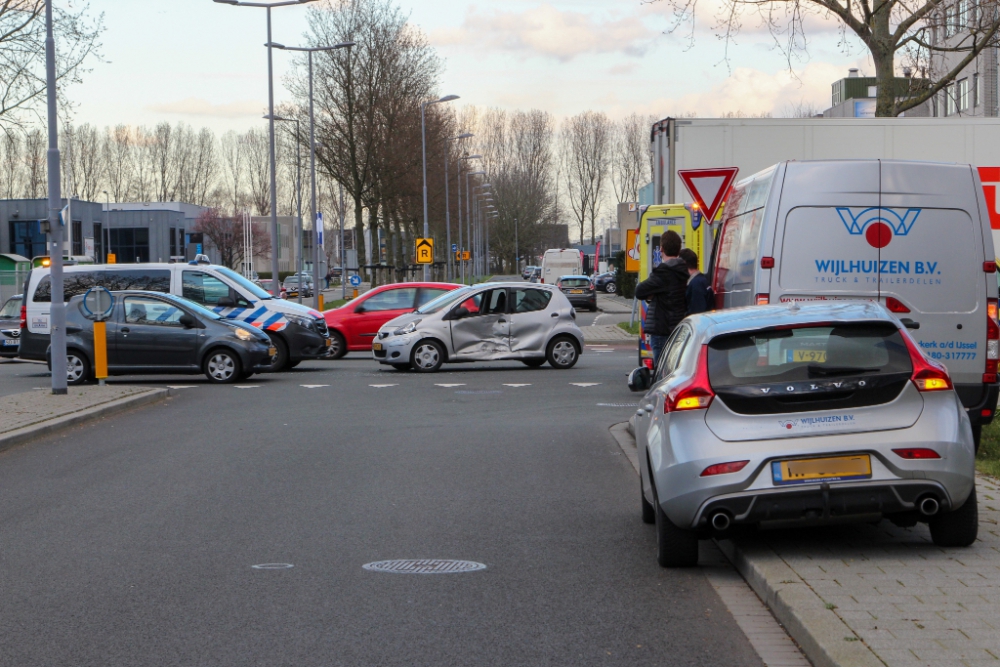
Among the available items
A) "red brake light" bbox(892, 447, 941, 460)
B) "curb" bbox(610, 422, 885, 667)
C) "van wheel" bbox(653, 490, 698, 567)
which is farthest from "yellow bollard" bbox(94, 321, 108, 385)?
"red brake light" bbox(892, 447, 941, 460)

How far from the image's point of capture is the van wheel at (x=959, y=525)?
655 cm

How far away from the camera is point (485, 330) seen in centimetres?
2148

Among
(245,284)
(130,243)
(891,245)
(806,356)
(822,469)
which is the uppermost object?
(130,243)

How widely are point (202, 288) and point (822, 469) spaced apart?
18459mm

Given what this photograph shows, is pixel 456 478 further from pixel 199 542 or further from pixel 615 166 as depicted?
pixel 615 166

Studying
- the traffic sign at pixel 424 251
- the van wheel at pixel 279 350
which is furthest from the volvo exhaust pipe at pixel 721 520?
the traffic sign at pixel 424 251

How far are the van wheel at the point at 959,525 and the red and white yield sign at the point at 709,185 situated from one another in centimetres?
822

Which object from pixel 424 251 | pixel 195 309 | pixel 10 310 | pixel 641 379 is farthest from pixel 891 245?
pixel 424 251

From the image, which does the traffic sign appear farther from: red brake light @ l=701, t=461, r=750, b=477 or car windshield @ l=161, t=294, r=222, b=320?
red brake light @ l=701, t=461, r=750, b=477

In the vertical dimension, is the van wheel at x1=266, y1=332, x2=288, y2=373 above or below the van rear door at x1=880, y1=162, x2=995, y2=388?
below

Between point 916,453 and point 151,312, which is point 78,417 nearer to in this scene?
point 151,312

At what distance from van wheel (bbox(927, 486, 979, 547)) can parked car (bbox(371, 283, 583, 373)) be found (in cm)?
1488

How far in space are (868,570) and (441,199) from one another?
71.4m

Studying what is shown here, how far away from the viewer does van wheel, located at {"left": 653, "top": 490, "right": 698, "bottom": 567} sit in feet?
21.7
